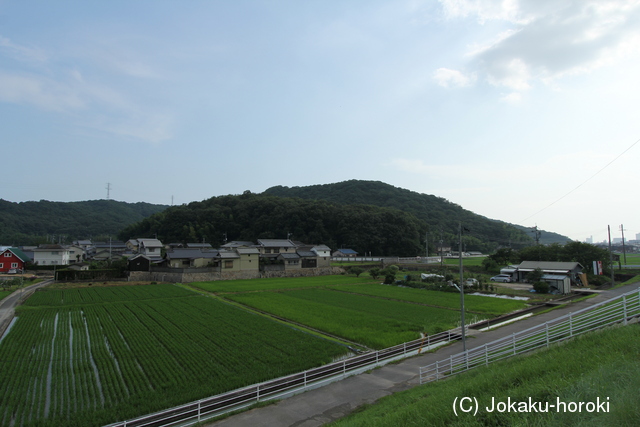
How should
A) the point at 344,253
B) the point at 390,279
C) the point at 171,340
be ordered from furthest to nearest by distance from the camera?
1. the point at 344,253
2. the point at 390,279
3. the point at 171,340

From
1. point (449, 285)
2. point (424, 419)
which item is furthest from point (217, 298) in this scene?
point (424, 419)

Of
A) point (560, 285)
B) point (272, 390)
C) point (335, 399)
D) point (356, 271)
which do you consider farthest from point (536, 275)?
point (272, 390)

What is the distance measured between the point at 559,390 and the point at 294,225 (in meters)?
80.9

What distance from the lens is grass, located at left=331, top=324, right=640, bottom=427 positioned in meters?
5.21

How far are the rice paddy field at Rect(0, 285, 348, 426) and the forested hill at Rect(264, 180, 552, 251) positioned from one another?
7832 centimetres

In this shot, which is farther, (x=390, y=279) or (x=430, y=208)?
(x=430, y=208)

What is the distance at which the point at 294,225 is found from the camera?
8644 centimetres

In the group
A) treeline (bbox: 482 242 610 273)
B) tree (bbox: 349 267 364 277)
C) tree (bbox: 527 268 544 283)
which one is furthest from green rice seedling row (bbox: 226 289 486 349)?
treeline (bbox: 482 242 610 273)

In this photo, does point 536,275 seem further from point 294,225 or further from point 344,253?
point 294,225

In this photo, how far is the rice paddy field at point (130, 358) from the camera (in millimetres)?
10680

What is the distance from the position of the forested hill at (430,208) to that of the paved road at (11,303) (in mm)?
80589

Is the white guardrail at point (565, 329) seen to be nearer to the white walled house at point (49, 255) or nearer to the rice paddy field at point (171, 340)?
the rice paddy field at point (171, 340)

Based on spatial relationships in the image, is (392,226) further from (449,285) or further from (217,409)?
(217,409)

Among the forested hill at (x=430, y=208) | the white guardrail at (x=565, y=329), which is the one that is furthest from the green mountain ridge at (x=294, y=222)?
the white guardrail at (x=565, y=329)
